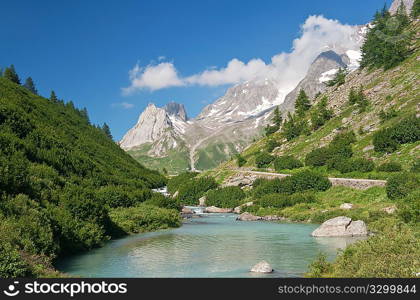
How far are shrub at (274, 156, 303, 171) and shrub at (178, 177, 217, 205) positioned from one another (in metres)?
19.3

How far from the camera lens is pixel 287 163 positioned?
345 feet

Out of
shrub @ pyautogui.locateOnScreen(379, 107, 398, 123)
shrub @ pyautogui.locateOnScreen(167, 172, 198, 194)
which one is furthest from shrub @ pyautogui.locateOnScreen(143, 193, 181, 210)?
shrub @ pyautogui.locateOnScreen(379, 107, 398, 123)

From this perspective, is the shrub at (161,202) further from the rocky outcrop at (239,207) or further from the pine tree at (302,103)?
the pine tree at (302,103)

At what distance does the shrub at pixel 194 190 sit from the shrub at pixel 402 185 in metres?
54.3

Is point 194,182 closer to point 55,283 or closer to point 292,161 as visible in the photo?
point 292,161

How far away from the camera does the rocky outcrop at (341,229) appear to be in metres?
46.3

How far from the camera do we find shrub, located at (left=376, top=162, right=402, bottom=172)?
73125 millimetres

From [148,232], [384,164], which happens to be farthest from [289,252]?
[384,164]

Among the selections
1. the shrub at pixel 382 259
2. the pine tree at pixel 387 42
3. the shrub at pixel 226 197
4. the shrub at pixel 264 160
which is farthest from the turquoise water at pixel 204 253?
the pine tree at pixel 387 42

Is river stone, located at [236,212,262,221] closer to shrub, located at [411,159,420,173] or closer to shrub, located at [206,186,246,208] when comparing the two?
shrub, located at [206,186,246,208]

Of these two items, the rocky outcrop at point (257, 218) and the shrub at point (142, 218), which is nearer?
the shrub at point (142, 218)

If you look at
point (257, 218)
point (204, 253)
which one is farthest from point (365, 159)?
point (204, 253)

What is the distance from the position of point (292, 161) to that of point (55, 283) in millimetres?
93383

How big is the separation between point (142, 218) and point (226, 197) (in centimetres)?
3843
